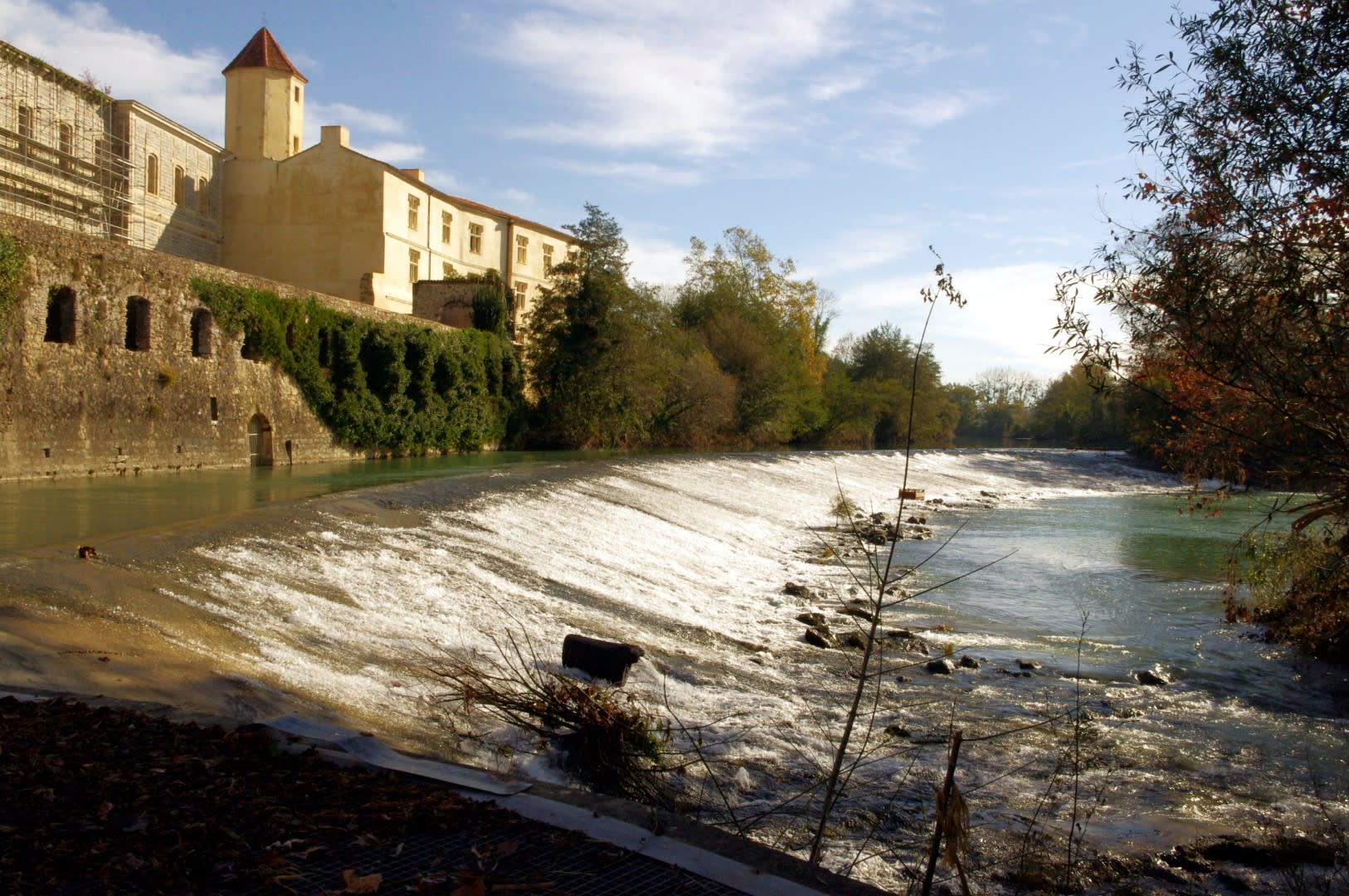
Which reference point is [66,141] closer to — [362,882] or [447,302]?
[447,302]

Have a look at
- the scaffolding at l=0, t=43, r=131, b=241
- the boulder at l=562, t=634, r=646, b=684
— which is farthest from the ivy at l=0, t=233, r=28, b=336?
the boulder at l=562, t=634, r=646, b=684

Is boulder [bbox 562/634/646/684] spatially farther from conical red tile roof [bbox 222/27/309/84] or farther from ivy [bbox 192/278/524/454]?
conical red tile roof [bbox 222/27/309/84]

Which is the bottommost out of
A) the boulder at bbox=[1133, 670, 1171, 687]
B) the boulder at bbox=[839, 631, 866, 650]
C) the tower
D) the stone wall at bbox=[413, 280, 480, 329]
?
the boulder at bbox=[1133, 670, 1171, 687]

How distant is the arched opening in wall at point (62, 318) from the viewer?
19.3 meters

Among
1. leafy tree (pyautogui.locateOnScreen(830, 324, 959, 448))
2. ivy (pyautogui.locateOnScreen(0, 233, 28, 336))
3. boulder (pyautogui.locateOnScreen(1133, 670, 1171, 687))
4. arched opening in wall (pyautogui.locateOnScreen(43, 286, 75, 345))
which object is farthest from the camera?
leafy tree (pyautogui.locateOnScreen(830, 324, 959, 448))

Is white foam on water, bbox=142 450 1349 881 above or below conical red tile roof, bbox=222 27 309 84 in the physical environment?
below

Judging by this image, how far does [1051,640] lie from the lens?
11703 millimetres

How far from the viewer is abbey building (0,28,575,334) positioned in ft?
102

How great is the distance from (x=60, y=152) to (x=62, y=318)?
15.3 metres

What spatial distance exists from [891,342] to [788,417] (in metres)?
18.7

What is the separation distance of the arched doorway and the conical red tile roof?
25816 millimetres

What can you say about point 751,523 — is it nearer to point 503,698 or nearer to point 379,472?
point 379,472

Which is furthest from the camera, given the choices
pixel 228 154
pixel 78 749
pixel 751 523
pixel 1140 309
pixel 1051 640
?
pixel 228 154

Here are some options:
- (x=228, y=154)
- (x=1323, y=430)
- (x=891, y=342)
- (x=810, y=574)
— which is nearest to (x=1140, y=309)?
(x=1323, y=430)
